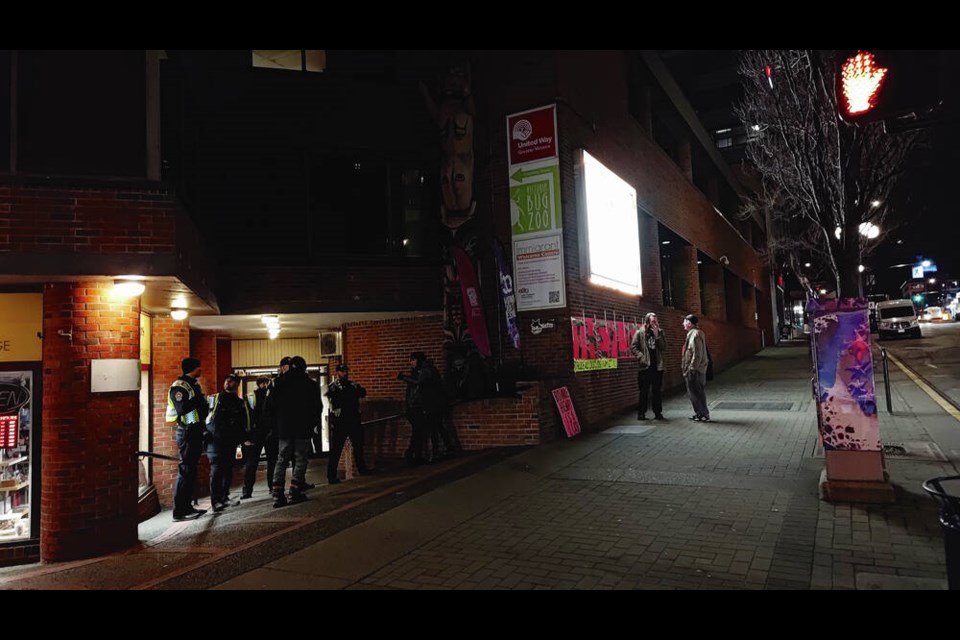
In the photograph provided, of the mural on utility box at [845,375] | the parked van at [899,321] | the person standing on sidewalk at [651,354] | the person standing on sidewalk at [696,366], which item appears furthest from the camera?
the parked van at [899,321]

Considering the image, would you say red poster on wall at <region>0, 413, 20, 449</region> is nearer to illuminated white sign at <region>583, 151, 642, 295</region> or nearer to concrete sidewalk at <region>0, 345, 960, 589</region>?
concrete sidewalk at <region>0, 345, 960, 589</region>

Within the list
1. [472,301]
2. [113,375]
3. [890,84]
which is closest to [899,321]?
[472,301]

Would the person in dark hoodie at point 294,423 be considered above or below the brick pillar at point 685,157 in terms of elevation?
below

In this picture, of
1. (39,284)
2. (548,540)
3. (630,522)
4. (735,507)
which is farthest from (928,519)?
(39,284)

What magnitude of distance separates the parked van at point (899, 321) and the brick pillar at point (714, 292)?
36.1ft

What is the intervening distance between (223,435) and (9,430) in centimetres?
245

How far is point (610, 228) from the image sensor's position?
12.3 m

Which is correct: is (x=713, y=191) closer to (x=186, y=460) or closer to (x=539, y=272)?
(x=539, y=272)

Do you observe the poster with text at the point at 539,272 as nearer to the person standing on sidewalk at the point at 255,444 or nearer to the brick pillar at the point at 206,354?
the person standing on sidewalk at the point at 255,444

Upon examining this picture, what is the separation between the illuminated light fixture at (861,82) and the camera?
3.23 meters

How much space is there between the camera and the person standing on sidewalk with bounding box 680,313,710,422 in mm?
10094

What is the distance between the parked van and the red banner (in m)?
26.9

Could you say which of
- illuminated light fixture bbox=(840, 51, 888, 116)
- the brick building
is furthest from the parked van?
illuminated light fixture bbox=(840, 51, 888, 116)

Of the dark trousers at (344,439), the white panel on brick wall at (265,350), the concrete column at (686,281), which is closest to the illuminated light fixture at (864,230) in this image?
the concrete column at (686,281)
